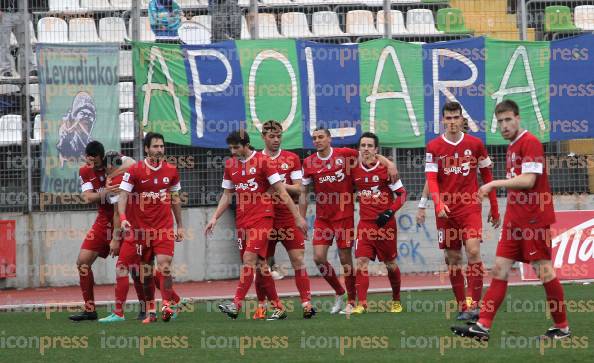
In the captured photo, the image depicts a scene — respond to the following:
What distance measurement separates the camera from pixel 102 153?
15.2m

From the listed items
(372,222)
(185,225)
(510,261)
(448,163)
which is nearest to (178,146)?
(185,225)

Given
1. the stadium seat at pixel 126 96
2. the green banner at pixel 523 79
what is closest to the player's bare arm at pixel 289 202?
the stadium seat at pixel 126 96

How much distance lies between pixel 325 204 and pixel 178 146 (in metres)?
6.92

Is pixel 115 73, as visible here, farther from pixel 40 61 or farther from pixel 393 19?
pixel 393 19

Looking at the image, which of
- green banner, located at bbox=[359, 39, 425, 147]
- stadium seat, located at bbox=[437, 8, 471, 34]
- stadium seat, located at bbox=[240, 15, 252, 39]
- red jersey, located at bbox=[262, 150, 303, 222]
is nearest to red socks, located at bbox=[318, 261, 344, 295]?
red jersey, located at bbox=[262, 150, 303, 222]

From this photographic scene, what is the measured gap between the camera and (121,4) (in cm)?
2330

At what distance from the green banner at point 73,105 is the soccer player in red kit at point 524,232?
1210 cm

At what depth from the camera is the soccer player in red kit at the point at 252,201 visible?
1405 centimetres

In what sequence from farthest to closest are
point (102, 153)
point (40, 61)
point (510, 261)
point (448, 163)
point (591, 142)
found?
point (591, 142) < point (40, 61) < point (102, 153) < point (448, 163) < point (510, 261)

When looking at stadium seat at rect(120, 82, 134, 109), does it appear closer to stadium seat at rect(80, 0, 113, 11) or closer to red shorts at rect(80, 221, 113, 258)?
stadium seat at rect(80, 0, 113, 11)

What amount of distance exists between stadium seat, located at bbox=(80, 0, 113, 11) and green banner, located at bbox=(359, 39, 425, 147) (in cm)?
515

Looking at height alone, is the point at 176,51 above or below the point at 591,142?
above

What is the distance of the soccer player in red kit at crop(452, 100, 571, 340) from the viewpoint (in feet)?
34.4

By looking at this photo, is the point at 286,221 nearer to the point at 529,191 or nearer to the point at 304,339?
the point at 304,339
